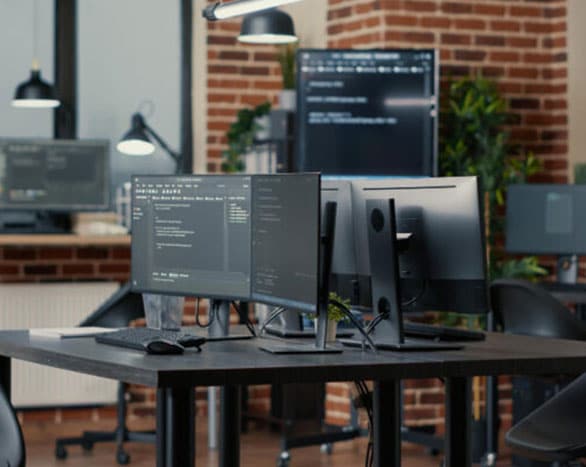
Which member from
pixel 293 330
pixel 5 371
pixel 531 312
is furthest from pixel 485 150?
pixel 5 371

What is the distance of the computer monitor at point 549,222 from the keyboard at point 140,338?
303 cm

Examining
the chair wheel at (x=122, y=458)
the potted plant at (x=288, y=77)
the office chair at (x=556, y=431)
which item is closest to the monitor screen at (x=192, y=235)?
the office chair at (x=556, y=431)

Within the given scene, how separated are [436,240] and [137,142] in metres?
3.14

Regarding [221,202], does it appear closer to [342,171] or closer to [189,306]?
[342,171]

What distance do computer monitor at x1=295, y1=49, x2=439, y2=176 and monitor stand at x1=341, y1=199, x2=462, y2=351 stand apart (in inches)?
101

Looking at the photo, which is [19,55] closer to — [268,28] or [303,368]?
[268,28]

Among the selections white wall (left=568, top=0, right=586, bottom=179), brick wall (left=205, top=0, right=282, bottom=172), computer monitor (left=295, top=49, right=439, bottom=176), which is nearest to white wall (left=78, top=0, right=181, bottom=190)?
brick wall (left=205, top=0, right=282, bottom=172)

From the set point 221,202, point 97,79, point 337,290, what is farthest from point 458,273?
point 97,79

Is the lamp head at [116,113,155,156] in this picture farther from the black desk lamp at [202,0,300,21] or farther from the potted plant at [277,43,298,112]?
the black desk lamp at [202,0,300,21]

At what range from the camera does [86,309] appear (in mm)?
7039

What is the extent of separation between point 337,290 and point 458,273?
438 millimetres

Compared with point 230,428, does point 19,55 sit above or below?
above

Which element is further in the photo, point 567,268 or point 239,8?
point 567,268

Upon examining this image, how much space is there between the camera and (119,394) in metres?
6.18
